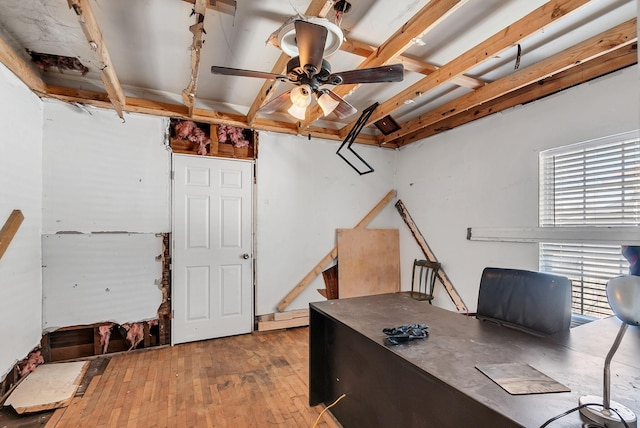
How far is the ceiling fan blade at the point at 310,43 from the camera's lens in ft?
5.01

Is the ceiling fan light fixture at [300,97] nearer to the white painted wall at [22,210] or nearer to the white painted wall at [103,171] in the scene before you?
the white painted wall at [103,171]

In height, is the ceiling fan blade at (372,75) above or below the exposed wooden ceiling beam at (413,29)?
below

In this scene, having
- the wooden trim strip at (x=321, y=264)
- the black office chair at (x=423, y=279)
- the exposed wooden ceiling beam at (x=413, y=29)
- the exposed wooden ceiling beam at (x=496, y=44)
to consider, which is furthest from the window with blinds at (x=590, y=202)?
the wooden trim strip at (x=321, y=264)

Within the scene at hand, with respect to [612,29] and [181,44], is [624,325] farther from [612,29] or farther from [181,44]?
[181,44]

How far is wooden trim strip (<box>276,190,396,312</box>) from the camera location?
3.97 meters

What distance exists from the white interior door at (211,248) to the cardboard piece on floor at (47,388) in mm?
908

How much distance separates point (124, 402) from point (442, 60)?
12.4 ft

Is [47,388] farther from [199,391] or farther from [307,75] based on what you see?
[307,75]

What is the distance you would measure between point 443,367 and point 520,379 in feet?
0.87

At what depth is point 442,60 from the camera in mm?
2648

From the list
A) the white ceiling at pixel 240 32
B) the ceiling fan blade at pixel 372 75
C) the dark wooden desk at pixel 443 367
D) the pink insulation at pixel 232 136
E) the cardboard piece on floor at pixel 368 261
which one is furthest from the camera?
the cardboard piece on floor at pixel 368 261

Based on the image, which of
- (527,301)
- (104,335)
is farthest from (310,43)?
(104,335)

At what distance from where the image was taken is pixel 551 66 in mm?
2430

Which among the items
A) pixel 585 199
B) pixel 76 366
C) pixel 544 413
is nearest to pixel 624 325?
pixel 544 413
